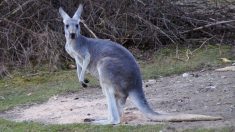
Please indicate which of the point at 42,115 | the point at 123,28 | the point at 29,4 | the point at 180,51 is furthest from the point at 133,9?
the point at 42,115

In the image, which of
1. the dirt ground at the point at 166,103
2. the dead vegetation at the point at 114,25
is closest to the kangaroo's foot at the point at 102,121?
the dirt ground at the point at 166,103

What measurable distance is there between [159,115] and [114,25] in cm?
529

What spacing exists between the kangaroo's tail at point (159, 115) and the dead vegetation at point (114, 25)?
440 centimetres

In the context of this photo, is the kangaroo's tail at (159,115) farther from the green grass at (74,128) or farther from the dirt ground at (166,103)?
the green grass at (74,128)

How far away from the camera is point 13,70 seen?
1048 cm

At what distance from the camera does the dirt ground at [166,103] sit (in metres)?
6.54

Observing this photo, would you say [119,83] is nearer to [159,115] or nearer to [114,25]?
[159,115]

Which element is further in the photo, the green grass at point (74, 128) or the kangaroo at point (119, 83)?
the kangaroo at point (119, 83)

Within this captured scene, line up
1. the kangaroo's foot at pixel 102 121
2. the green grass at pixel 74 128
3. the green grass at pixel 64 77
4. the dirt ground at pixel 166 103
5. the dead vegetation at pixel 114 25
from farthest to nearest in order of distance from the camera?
the dead vegetation at pixel 114 25 < the green grass at pixel 64 77 < the dirt ground at pixel 166 103 < the kangaroo's foot at pixel 102 121 < the green grass at pixel 74 128

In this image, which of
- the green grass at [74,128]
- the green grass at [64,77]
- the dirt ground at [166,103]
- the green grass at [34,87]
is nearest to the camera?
the green grass at [74,128]

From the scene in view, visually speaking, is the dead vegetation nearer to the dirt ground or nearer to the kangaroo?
the dirt ground

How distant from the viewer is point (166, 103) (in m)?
7.30

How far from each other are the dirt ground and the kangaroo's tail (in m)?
0.05

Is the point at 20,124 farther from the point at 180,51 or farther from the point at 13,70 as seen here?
the point at 180,51
